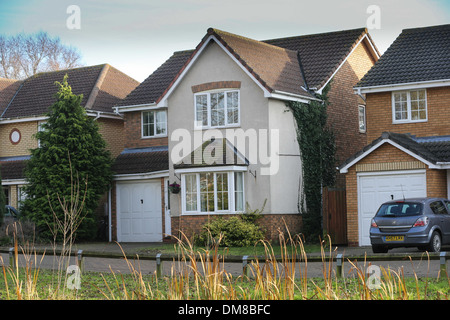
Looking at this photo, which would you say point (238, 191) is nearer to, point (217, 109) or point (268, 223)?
point (268, 223)

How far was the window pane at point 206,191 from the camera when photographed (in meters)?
27.1

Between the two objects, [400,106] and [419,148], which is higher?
[400,106]

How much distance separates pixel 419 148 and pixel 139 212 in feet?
39.4

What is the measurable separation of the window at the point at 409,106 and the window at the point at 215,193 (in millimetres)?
6098

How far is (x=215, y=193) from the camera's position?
2709 centimetres

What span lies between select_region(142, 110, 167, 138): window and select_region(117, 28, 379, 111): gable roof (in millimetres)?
700

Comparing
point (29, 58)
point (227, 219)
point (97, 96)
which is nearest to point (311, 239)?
point (227, 219)

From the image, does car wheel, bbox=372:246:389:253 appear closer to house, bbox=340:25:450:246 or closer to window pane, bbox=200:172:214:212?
house, bbox=340:25:450:246

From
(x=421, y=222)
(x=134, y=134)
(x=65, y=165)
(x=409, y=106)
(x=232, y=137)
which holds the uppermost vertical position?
(x=409, y=106)

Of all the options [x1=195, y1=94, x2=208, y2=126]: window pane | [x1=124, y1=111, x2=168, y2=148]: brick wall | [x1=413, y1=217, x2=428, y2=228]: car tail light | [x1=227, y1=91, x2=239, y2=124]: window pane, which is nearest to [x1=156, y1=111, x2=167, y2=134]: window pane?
[x1=124, y1=111, x2=168, y2=148]: brick wall

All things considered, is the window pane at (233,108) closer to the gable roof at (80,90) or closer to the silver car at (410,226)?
the silver car at (410,226)

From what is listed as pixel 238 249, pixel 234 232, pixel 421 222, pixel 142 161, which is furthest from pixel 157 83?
pixel 421 222
